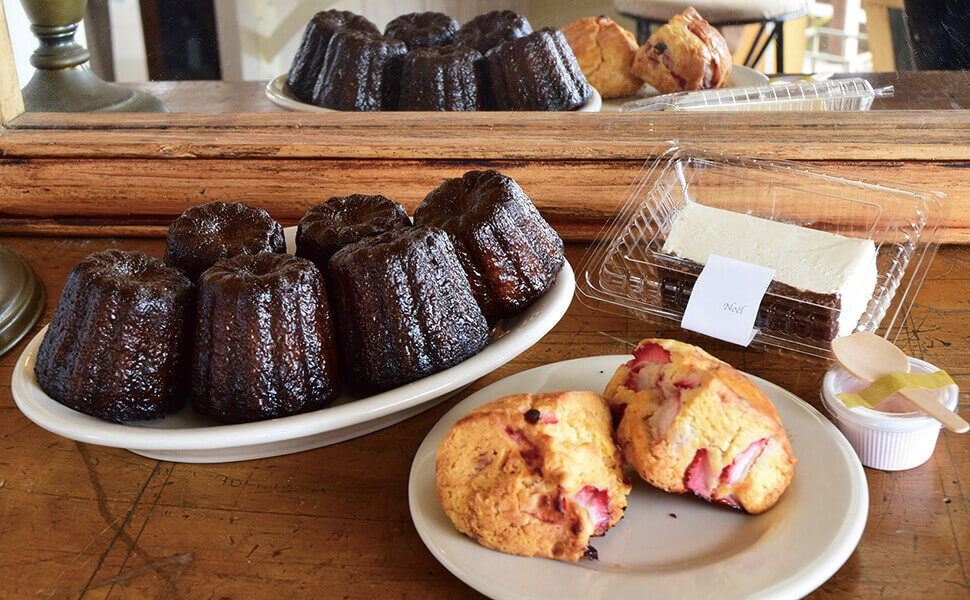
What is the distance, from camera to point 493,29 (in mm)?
1228

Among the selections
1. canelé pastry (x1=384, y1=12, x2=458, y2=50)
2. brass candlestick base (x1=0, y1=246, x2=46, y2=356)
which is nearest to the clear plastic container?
canelé pastry (x1=384, y1=12, x2=458, y2=50)

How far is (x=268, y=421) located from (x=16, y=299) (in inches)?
20.7

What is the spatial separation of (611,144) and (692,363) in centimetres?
51

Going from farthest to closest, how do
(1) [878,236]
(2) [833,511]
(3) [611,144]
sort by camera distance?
(3) [611,144]
(1) [878,236]
(2) [833,511]

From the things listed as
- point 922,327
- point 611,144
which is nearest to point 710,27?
point 611,144

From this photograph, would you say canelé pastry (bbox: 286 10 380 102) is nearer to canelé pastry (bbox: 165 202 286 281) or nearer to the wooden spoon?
canelé pastry (bbox: 165 202 286 281)

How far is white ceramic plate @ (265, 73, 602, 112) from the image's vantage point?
1261 mm

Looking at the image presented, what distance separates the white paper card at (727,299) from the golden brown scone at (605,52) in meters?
0.42

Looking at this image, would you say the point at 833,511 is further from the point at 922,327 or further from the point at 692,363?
the point at 922,327

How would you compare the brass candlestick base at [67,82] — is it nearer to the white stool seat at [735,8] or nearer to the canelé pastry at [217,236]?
the canelé pastry at [217,236]

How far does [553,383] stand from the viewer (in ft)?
2.87

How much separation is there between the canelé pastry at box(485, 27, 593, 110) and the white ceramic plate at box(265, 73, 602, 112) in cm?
2

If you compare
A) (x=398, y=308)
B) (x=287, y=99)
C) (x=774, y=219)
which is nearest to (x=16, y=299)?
(x=287, y=99)

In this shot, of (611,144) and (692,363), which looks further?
(611,144)
